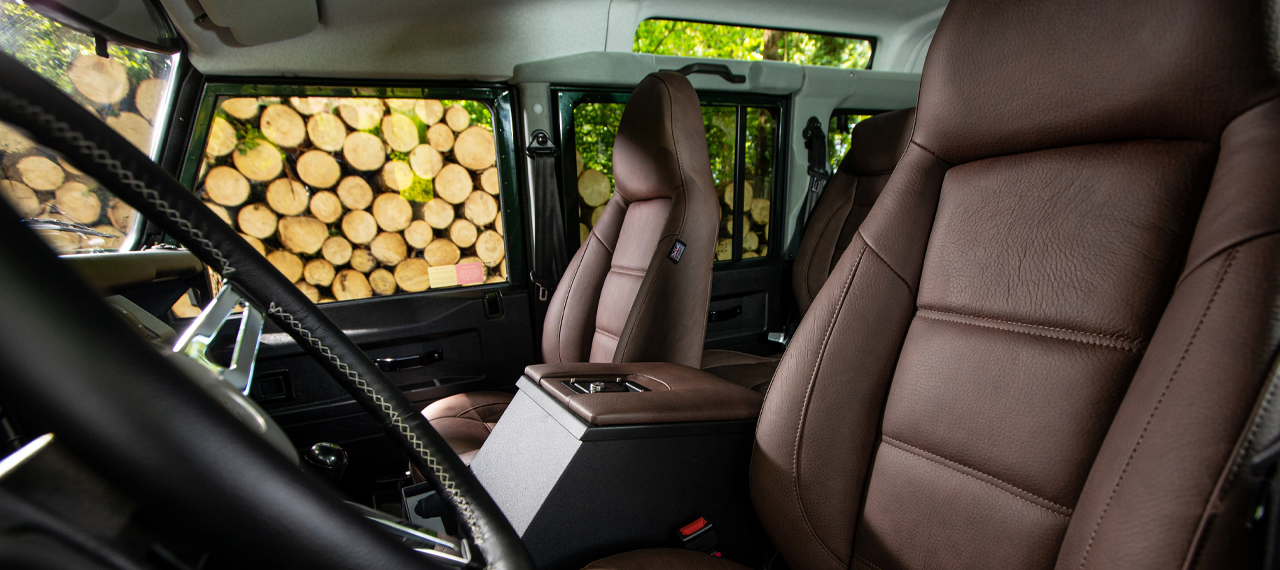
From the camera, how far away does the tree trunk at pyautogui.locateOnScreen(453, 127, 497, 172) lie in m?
2.26

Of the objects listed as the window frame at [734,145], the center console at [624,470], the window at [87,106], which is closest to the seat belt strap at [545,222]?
the window frame at [734,145]

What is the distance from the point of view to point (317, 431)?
195cm

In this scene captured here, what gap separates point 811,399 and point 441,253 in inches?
72.7

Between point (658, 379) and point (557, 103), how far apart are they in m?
1.41

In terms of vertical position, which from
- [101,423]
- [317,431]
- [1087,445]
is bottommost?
[317,431]

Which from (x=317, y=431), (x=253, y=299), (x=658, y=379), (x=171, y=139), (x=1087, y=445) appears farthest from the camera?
(x=317, y=431)

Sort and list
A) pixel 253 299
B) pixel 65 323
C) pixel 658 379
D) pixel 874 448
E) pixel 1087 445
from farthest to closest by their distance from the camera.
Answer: pixel 658 379 → pixel 874 448 → pixel 1087 445 → pixel 253 299 → pixel 65 323

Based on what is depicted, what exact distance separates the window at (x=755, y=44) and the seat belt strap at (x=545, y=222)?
26.6 inches

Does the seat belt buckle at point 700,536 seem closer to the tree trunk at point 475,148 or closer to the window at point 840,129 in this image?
the tree trunk at point 475,148

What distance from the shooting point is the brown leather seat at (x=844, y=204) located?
218 cm

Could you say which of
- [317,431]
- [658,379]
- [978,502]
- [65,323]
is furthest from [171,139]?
[978,502]

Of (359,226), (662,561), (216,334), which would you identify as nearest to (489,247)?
(359,226)

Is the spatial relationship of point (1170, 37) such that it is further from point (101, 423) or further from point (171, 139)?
point (171, 139)

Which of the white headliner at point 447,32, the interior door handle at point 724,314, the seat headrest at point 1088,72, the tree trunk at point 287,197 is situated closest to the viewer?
the seat headrest at point 1088,72
